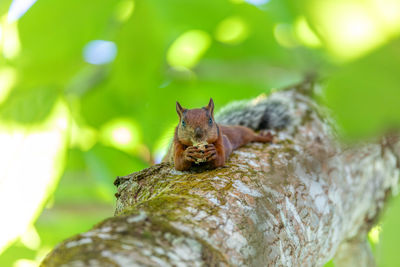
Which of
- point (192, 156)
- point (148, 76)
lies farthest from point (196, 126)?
point (148, 76)

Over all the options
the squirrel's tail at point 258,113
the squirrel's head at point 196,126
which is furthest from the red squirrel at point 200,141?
the squirrel's tail at point 258,113

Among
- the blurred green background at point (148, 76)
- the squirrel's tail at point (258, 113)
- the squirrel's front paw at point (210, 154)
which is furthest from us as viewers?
the squirrel's tail at point (258, 113)

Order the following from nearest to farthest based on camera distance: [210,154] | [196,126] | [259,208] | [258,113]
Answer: [259,208] < [210,154] < [196,126] < [258,113]

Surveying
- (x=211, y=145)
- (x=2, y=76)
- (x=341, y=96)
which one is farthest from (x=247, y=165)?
(x=341, y=96)

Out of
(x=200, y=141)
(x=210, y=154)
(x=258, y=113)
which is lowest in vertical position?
(x=210, y=154)

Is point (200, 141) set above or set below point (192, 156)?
above

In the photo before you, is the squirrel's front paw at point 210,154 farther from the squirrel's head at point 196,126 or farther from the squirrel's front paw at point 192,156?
the squirrel's head at point 196,126

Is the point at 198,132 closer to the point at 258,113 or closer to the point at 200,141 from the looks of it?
the point at 200,141

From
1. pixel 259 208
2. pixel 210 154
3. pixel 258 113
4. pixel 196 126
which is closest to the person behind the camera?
pixel 259 208
